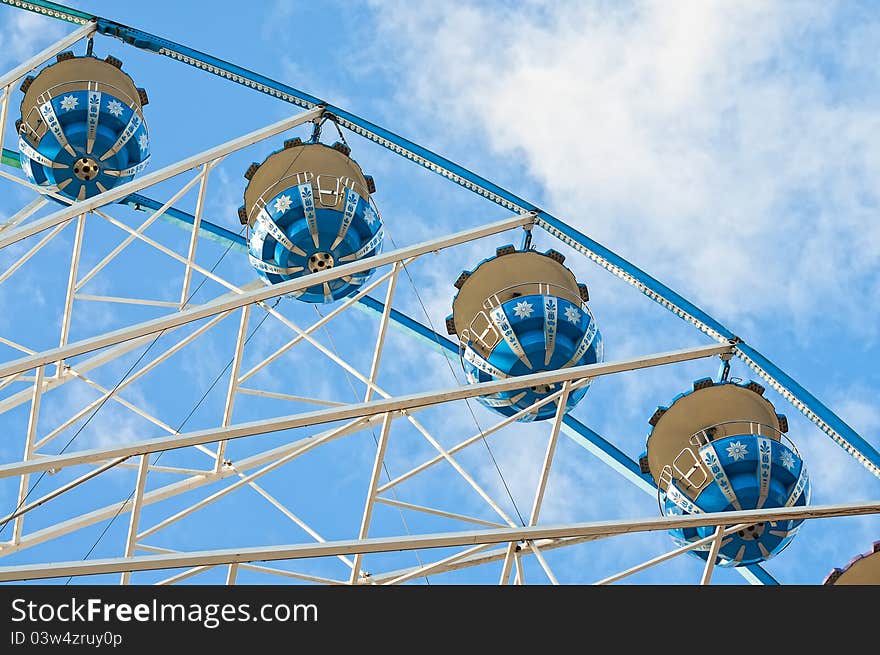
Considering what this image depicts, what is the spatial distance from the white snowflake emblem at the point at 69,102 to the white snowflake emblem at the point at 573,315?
17.1 feet

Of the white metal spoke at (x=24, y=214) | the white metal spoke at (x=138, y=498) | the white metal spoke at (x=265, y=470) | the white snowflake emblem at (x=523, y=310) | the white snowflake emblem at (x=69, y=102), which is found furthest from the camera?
the white metal spoke at (x=24, y=214)

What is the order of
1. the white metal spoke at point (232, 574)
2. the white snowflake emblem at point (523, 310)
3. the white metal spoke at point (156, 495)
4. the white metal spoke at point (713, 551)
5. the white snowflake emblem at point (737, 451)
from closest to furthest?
the white metal spoke at point (232, 574)
the white metal spoke at point (713, 551)
the white metal spoke at point (156, 495)
the white snowflake emblem at point (737, 451)
the white snowflake emblem at point (523, 310)

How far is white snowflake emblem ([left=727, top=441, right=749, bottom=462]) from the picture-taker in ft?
38.1

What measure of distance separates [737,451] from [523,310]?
7.35ft

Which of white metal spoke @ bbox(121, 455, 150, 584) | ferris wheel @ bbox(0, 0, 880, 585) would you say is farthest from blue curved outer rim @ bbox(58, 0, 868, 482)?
Answer: white metal spoke @ bbox(121, 455, 150, 584)

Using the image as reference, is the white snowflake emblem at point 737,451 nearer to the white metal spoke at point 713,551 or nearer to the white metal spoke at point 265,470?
the white metal spoke at point 713,551

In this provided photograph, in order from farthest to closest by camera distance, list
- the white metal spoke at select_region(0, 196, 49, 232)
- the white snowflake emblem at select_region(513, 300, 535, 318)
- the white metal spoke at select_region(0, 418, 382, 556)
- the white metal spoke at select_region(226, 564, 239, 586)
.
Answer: the white metal spoke at select_region(0, 196, 49, 232) < the white snowflake emblem at select_region(513, 300, 535, 318) < the white metal spoke at select_region(0, 418, 382, 556) < the white metal spoke at select_region(226, 564, 239, 586)

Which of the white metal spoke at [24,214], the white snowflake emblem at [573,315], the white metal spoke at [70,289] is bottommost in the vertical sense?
the white snowflake emblem at [573,315]

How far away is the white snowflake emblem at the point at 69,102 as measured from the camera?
13.4 meters

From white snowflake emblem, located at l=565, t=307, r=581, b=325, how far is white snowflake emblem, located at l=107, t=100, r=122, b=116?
4.87 meters

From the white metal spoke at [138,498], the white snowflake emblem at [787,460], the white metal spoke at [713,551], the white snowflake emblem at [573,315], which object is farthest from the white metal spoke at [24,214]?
the white metal spoke at [713,551]

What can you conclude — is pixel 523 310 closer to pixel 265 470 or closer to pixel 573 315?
pixel 573 315

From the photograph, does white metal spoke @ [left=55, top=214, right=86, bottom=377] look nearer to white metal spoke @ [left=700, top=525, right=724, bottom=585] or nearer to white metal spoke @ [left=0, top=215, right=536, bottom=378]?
white metal spoke @ [left=0, top=215, right=536, bottom=378]
